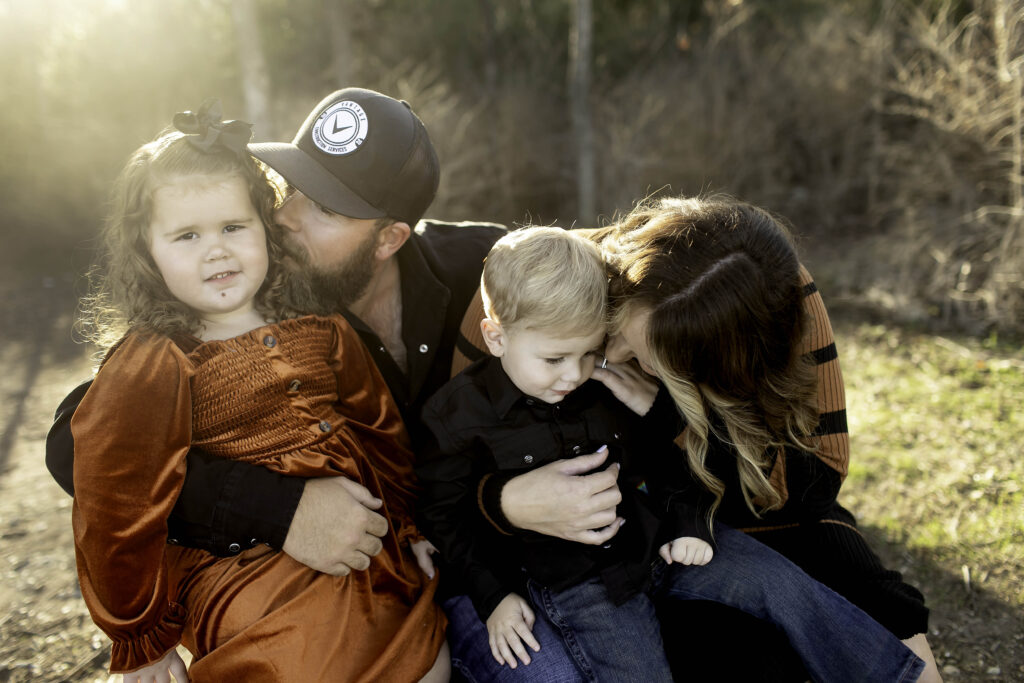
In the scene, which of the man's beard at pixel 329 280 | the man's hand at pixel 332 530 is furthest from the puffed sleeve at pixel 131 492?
the man's beard at pixel 329 280

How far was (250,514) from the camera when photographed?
194 cm

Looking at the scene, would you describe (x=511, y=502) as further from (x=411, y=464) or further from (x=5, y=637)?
(x=5, y=637)

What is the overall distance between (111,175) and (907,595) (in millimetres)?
10405

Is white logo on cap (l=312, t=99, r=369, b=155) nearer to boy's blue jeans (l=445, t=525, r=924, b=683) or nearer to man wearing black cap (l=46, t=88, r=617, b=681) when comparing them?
man wearing black cap (l=46, t=88, r=617, b=681)

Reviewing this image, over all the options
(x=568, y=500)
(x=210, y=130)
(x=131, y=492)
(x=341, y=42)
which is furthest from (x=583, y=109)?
(x=131, y=492)

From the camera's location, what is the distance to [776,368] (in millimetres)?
2021

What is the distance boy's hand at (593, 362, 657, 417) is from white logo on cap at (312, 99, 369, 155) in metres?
1.14

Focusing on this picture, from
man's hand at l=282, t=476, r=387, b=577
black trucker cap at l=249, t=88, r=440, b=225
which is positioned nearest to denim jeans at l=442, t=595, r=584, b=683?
man's hand at l=282, t=476, r=387, b=577

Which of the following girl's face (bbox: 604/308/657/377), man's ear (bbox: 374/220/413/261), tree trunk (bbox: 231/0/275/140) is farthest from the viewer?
tree trunk (bbox: 231/0/275/140)

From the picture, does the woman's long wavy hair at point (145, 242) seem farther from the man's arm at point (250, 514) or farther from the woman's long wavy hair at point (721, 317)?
the woman's long wavy hair at point (721, 317)

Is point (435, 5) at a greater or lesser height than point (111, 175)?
greater

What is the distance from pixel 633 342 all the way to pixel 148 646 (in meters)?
1.47

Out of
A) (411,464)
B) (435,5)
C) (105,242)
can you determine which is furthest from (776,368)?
(435,5)

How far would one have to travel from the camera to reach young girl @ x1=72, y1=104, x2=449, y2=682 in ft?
6.05
